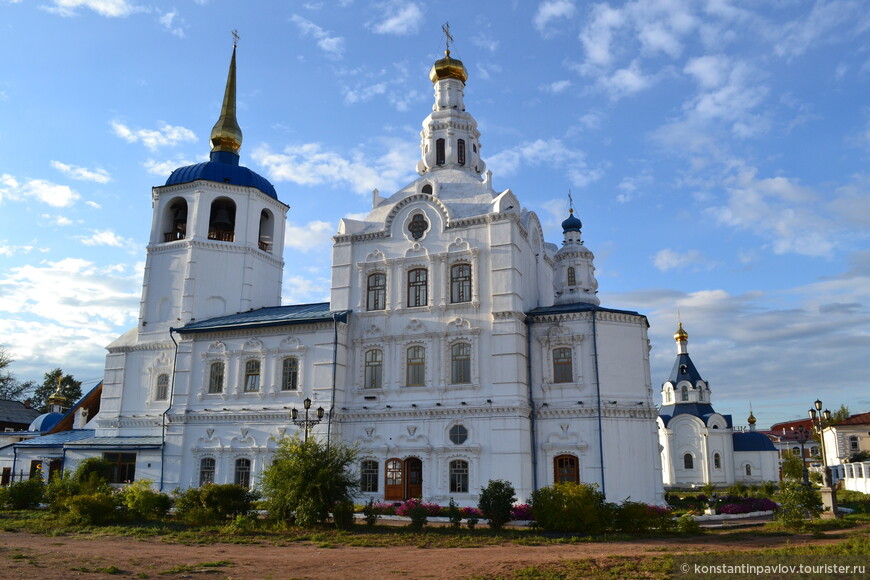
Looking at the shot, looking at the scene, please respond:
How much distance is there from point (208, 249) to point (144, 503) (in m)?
13.5

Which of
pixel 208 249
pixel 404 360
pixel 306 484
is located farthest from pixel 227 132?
pixel 306 484

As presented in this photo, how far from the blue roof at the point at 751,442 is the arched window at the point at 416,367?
3666 centimetres

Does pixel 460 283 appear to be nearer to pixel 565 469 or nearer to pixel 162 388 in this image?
pixel 565 469

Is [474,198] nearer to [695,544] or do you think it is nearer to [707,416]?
[695,544]

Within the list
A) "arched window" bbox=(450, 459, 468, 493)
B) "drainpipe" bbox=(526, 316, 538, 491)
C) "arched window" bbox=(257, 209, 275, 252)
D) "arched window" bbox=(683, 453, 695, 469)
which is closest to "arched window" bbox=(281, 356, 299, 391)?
"arched window" bbox=(450, 459, 468, 493)

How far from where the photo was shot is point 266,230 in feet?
115

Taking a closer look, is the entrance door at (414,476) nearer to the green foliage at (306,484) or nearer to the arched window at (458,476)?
the arched window at (458,476)

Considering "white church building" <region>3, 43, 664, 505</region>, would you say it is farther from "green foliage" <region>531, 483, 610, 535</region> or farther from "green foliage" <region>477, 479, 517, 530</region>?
"green foliage" <region>531, 483, 610, 535</region>

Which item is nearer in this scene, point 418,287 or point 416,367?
point 416,367

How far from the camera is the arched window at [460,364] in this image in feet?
84.2

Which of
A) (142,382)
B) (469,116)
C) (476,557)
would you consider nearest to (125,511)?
(142,382)

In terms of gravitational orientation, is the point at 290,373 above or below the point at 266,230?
below

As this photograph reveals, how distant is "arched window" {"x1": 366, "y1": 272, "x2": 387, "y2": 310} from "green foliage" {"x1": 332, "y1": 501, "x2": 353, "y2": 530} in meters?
9.85

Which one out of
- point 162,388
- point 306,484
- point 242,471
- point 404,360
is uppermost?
point 404,360
